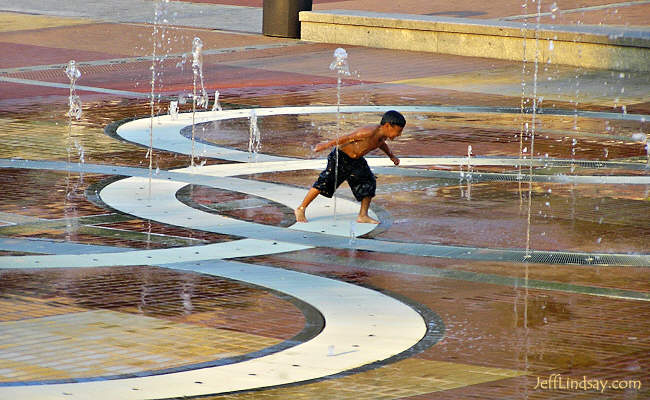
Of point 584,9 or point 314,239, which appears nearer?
point 314,239

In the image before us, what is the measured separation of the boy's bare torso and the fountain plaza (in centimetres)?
63

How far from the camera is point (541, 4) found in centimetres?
3191

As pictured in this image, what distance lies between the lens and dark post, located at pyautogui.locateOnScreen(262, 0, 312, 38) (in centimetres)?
2762

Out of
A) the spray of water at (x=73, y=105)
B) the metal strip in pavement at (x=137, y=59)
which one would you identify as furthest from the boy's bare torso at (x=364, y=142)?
the metal strip in pavement at (x=137, y=59)

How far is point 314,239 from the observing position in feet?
37.3

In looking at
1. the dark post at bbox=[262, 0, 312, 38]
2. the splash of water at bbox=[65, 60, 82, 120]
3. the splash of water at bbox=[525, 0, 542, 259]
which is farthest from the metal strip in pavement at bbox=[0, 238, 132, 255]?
the dark post at bbox=[262, 0, 312, 38]

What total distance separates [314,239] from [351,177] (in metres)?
0.78

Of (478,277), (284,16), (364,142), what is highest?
(284,16)

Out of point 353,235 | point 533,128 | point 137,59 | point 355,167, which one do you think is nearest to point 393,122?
point 355,167

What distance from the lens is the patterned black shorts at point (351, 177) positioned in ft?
39.0

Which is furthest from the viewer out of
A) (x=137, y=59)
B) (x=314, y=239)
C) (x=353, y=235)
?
(x=137, y=59)

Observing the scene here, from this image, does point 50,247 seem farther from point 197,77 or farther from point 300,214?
point 197,77

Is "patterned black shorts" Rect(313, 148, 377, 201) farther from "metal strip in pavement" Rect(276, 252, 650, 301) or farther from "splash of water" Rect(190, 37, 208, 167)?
"splash of water" Rect(190, 37, 208, 167)

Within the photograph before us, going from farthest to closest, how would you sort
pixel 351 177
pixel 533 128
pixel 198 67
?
pixel 198 67, pixel 533 128, pixel 351 177
